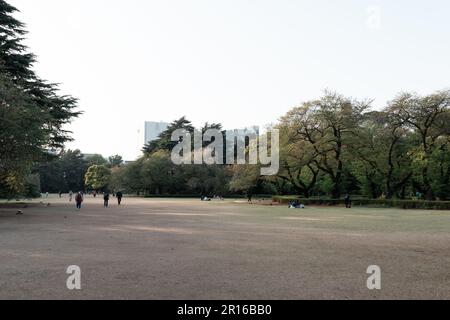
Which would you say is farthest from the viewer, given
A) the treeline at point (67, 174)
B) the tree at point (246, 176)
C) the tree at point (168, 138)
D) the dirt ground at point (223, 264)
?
the treeline at point (67, 174)

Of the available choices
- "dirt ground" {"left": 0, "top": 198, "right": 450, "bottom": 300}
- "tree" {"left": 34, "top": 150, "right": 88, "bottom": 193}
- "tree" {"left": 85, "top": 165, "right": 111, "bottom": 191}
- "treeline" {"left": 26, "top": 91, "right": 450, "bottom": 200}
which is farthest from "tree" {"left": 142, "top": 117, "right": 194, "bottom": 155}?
"dirt ground" {"left": 0, "top": 198, "right": 450, "bottom": 300}

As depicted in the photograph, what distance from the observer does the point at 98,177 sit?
96375mm

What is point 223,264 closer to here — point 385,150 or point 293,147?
point 293,147

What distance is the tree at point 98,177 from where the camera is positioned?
313ft

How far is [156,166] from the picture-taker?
73375 mm

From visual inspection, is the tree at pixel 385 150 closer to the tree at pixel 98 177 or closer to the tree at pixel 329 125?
the tree at pixel 329 125

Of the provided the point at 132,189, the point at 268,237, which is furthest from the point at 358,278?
the point at 132,189

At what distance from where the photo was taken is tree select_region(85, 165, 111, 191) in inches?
3755

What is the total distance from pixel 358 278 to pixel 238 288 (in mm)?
2392

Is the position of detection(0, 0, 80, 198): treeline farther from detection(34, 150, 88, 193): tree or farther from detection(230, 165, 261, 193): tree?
detection(34, 150, 88, 193): tree

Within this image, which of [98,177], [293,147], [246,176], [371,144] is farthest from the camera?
[98,177]

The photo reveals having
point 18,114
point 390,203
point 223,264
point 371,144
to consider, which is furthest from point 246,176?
point 223,264

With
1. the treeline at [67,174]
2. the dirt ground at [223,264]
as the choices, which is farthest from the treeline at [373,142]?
the treeline at [67,174]
